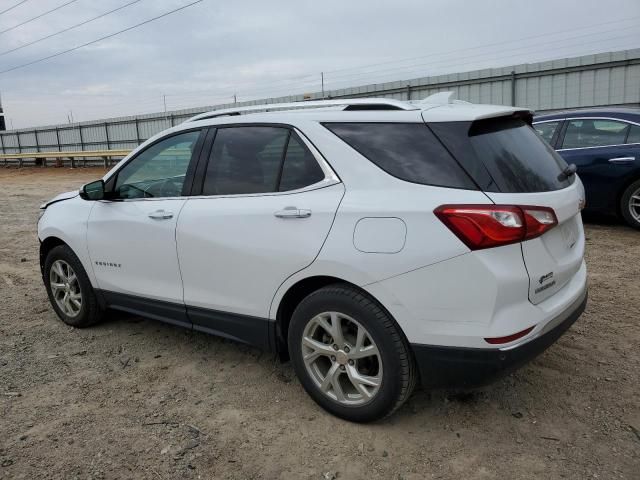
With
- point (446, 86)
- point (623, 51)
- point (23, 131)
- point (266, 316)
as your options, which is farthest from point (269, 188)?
point (23, 131)

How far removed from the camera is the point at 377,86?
20078 millimetres

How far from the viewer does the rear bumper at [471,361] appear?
8.21ft

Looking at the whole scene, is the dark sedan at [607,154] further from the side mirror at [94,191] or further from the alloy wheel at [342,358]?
the side mirror at [94,191]

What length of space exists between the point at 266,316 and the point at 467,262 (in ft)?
4.10

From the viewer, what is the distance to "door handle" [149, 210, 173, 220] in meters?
3.56

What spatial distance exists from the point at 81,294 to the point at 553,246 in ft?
11.6

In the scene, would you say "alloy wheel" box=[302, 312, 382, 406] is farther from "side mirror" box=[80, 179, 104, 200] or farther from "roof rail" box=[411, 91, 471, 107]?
"side mirror" box=[80, 179, 104, 200]

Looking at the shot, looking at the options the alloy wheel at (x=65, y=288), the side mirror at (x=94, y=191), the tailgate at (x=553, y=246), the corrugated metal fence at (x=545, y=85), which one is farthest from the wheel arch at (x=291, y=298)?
the corrugated metal fence at (x=545, y=85)

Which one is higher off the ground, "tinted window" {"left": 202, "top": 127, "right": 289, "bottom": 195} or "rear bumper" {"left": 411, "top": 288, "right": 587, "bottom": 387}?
"tinted window" {"left": 202, "top": 127, "right": 289, "bottom": 195}

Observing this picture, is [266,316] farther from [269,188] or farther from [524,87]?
[524,87]

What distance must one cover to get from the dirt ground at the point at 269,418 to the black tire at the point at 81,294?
0.53 ft

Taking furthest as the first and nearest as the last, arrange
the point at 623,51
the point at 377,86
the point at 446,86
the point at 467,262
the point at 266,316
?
1. the point at 377,86
2. the point at 446,86
3. the point at 623,51
4. the point at 266,316
5. the point at 467,262

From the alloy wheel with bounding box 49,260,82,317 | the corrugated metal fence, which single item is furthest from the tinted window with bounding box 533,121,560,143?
the corrugated metal fence

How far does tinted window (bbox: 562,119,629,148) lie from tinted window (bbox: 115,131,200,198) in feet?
19.4
